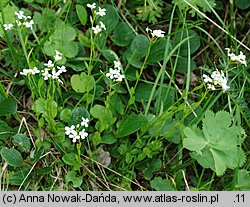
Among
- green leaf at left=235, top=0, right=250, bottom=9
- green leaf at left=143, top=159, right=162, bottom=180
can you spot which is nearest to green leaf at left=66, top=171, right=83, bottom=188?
green leaf at left=143, top=159, right=162, bottom=180

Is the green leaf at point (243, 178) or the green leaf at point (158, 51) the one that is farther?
the green leaf at point (158, 51)

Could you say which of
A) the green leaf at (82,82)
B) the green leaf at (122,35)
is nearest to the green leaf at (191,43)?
→ the green leaf at (122,35)

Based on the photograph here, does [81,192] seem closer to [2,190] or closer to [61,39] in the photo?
[2,190]

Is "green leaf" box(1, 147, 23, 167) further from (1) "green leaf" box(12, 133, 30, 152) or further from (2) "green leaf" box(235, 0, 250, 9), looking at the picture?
(2) "green leaf" box(235, 0, 250, 9)

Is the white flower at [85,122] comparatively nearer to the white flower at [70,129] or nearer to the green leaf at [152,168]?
the white flower at [70,129]

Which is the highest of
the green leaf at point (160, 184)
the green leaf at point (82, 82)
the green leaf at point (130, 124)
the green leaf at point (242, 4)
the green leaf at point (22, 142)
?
the green leaf at point (242, 4)

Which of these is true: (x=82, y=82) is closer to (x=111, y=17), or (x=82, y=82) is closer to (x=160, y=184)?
(x=111, y=17)

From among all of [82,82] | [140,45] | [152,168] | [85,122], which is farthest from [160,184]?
[140,45]

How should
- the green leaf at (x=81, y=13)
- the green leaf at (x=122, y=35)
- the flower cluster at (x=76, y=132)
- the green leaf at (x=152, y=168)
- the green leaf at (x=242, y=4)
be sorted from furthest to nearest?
the green leaf at (x=242, y=4) → the green leaf at (x=122, y=35) → the green leaf at (x=81, y=13) → the green leaf at (x=152, y=168) → the flower cluster at (x=76, y=132)

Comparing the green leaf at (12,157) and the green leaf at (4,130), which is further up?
the green leaf at (4,130)
